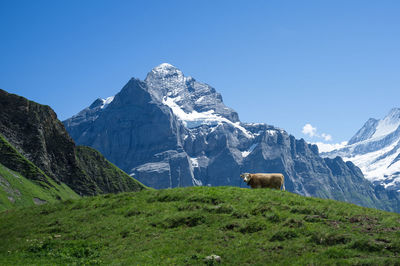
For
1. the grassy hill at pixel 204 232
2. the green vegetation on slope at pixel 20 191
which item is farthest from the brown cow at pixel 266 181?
the green vegetation on slope at pixel 20 191

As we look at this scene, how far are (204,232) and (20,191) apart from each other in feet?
530

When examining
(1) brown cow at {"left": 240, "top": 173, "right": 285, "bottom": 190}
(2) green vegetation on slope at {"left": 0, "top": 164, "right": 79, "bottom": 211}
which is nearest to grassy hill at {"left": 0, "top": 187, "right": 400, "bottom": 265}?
(1) brown cow at {"left": 240, "top": 173, "right": 285, "bottom": 190}

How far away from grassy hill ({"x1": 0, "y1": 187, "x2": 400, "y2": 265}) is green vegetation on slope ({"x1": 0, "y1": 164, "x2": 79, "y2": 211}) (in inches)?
4745

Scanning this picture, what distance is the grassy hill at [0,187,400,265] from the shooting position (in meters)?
22.2

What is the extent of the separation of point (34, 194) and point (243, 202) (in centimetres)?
16307

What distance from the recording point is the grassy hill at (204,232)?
22.2 metres

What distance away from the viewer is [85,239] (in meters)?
28.4

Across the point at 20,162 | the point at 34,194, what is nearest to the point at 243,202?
the point at 34,194

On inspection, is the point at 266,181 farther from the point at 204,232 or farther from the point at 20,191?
the point at 20,191

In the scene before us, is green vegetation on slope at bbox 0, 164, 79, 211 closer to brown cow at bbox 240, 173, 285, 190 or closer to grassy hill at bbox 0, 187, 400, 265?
grassy hill at bbox 0, 187, 400, 265

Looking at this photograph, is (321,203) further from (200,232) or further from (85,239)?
(85,239)

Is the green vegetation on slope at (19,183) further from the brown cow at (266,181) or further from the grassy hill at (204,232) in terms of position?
the brown cow at (266,181)

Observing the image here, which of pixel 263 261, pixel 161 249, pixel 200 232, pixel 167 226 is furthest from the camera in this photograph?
pixel 167 226

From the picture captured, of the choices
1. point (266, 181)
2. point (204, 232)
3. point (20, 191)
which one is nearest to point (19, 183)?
point (20, 191)
